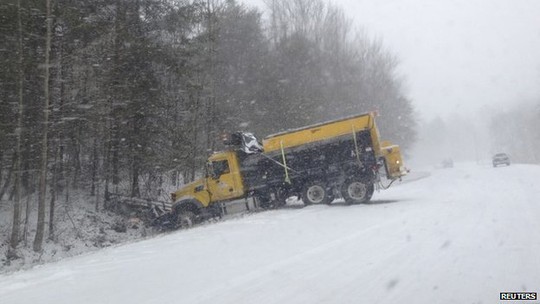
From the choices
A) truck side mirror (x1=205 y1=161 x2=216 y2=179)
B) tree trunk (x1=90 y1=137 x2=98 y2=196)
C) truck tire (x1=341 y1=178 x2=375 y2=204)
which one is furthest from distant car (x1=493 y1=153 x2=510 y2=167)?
tree trunk (x1=90 y1=137 x2=98 y2=196)

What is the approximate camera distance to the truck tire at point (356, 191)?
18562 millimetres

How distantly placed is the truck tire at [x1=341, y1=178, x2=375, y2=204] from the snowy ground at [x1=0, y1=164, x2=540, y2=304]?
5.31m

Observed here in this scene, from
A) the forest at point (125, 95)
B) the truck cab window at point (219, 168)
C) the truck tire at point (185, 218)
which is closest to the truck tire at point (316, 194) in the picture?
the truck cab window at point (219, 168)

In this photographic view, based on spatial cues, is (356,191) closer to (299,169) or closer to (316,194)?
(316,194)

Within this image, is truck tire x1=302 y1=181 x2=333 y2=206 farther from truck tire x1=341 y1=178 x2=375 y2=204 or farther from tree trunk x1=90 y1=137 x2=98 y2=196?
tree trunk x1=90 y1=137 x2=98 y2=196

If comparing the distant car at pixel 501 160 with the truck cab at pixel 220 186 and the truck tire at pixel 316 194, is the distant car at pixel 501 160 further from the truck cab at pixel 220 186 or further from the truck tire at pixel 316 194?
the truck cab at pixel 220 186

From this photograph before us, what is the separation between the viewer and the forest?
679 inches

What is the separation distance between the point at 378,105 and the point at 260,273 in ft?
172

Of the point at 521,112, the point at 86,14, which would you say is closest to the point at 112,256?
the point at 86,14

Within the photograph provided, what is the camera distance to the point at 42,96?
18125 mm

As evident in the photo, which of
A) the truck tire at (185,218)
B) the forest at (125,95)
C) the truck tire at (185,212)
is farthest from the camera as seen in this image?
the truck tire at (185,212)

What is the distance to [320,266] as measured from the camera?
308 inches

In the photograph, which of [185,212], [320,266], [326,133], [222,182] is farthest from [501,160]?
[320,266]

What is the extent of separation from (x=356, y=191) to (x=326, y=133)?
242 centimetres
